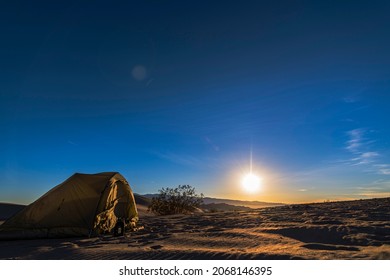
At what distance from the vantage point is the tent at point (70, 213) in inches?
309

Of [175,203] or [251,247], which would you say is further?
[175,203]

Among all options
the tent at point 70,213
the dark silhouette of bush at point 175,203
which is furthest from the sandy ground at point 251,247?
the dark silhouette of bush at point 175,203

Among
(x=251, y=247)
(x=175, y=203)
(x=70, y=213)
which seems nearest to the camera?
(x=251, y=247)

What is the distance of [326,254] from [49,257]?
4803 millimetres

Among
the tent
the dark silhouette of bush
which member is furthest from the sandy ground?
the dark silhouette of bush

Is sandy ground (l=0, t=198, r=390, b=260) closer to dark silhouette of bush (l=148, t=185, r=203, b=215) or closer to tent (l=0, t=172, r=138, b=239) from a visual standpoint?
tent (l=0, t=172, r=138, b=239)

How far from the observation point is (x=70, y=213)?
8.09 metres

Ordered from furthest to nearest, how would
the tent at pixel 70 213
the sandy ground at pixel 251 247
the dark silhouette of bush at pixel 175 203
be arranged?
the dark silhouette of bush at pixel 175 203, the tent at pixel 70 213, the sandy ground at pixel 251 247

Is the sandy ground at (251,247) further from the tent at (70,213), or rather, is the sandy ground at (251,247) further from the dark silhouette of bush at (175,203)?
the dark silhouette of bush at (175,203)

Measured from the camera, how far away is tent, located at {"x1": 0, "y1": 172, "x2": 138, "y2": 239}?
7.85 meters

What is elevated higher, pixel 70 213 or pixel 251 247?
pixel 70 213

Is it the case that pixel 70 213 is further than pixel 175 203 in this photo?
No

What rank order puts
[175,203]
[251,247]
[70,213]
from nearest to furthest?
1. [251,247]
2. [70,213]
3. [175,203]
